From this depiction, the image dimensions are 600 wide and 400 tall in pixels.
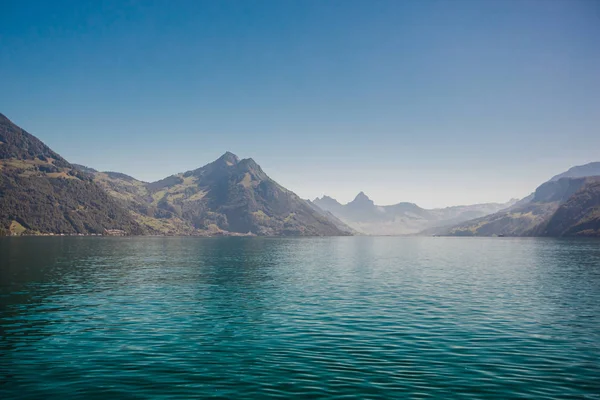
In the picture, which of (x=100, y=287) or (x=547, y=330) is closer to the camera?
(x=547, y=330)

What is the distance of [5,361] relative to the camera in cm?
2798

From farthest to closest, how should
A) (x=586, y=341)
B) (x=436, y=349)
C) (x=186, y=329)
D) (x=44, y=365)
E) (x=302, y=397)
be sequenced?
(x=186, y=329)
(x=586, y=341)
(x=436, y=349)
(x=44, y=365)
(x=302, y=397)

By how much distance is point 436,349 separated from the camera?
32.1m

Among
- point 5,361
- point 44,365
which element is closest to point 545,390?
point 44,365

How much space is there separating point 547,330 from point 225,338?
109 ft

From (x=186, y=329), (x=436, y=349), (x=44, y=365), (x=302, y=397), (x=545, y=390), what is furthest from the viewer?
(x=186, y=329)

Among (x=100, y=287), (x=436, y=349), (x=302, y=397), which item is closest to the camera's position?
(x=302, y=397)

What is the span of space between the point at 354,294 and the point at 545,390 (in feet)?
129

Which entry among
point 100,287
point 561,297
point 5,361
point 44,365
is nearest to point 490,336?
point 561,297

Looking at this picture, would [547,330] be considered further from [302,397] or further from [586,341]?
[302,397]

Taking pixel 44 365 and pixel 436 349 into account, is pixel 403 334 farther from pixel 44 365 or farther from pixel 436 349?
pixel 44 365

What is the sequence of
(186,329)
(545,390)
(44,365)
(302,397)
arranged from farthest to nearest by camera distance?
(186,329) < (44,365) < (545,390) < (302,397)

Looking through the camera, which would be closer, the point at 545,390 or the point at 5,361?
the point at 545,390

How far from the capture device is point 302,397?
2194 cm
